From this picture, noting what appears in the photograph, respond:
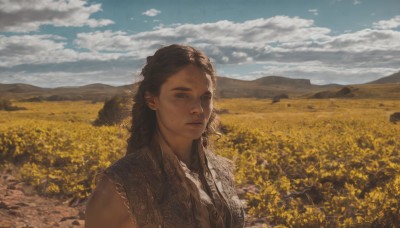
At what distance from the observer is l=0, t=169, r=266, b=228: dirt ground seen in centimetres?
670

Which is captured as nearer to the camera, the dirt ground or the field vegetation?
the field vegetation

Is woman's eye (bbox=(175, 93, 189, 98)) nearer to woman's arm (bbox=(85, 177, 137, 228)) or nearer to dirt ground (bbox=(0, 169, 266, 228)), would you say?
woman's arm (bbox=(85, 177, 137, 228))

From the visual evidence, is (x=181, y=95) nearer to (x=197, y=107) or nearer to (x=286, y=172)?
(x=197, y=107)

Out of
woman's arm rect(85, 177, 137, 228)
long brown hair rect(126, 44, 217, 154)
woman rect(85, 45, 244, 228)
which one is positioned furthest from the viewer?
long brown hair rect(126, 44, 217, 154)

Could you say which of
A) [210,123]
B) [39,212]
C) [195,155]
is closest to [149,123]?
[195,155]

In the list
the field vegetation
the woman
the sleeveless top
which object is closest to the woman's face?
the woman

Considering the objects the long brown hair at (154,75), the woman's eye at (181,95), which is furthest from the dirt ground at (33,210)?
the woman's eye at (181,95)

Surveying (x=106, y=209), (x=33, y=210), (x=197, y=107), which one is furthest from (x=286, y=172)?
(x=106, y=209)

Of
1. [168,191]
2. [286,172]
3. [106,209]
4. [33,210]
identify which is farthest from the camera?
[286,172]

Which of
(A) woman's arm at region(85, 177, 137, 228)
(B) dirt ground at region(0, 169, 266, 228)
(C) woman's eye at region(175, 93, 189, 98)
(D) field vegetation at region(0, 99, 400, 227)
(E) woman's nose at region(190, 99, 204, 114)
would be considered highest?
(C) woman's eye at region(175, 93, 189, 98)

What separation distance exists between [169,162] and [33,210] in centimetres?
593

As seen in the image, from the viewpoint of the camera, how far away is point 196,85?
244 centimetres

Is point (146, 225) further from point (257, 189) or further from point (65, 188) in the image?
point (65, 188)

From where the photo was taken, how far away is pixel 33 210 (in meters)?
7.49
